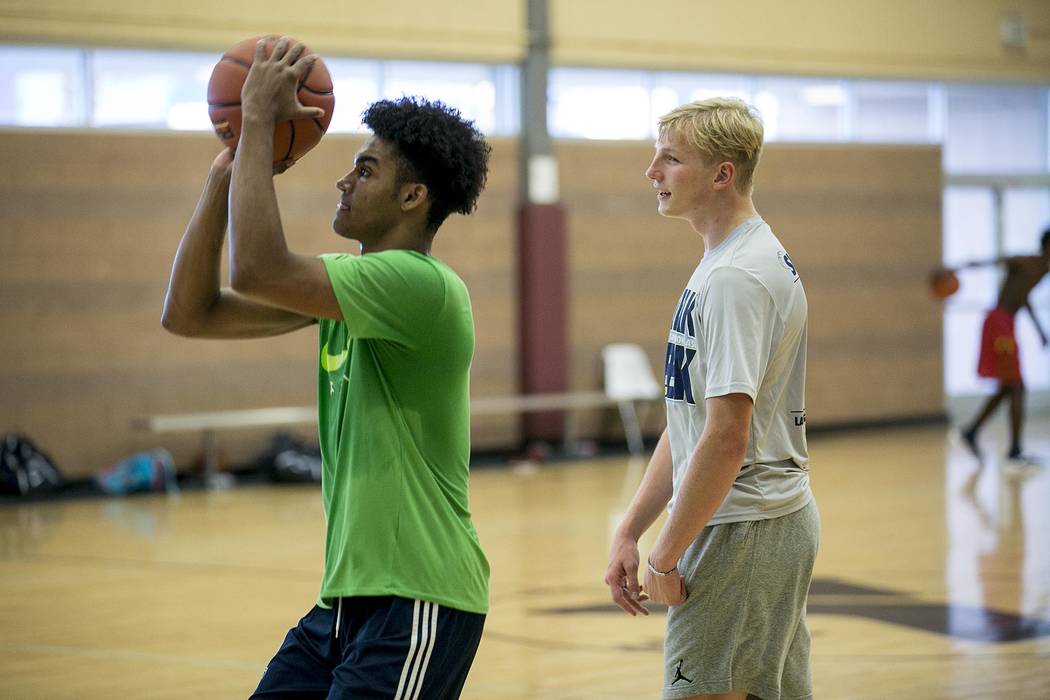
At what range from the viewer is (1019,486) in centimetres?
1023

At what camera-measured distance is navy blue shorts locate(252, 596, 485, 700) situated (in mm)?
2395

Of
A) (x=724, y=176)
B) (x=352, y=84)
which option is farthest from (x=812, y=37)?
(x=724, y=176)

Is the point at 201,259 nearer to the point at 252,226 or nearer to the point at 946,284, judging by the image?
the point at 252,226

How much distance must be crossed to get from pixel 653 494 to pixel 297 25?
9.85 meters

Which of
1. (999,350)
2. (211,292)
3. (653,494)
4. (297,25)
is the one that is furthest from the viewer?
(297,25)

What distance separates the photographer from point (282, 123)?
2.61 metres

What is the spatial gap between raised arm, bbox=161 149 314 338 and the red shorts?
952cm

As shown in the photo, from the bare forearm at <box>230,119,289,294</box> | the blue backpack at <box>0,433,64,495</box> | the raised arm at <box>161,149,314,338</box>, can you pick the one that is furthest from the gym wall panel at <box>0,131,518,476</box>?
the bare forearm at <box>230,119,289,294</box>

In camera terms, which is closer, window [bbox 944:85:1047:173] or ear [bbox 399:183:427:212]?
ear [bbox 399:183:427:212]

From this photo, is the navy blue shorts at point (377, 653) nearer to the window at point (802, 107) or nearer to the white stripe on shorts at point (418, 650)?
the white stripe on shorts at point (418, 650)

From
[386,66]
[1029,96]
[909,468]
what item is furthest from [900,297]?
[386,66]

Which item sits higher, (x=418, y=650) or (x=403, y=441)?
(x=403, y=441)

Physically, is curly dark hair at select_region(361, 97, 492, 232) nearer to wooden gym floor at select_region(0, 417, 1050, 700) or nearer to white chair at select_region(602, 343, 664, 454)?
wooden gym floor at select_region(0, 417, 1050, 700)

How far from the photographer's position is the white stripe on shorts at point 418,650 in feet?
7.91
